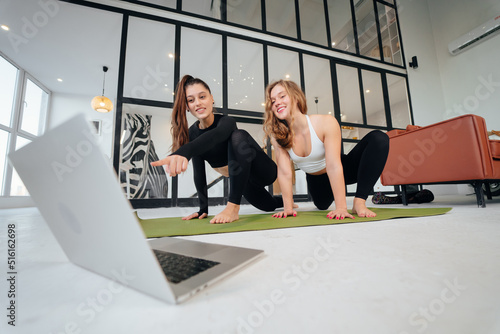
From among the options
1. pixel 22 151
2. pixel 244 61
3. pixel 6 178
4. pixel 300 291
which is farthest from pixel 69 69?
pixel 300 291

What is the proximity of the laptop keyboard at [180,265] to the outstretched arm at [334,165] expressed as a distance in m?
0.81

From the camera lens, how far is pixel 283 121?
1.31m

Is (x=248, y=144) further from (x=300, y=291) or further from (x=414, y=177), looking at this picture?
(x=414, y=177)

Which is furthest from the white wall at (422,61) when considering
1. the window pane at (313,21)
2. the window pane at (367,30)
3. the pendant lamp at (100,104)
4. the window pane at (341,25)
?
the pendant lamp at (100,104)

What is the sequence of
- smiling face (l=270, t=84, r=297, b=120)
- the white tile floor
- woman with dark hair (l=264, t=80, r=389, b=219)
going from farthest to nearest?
smiling face (l=270, t=84, r=297, b=120), woman with dark hair (l=264, t=80, r=389, b=219), the white tile floor

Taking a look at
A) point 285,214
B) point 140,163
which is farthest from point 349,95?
point 140,163

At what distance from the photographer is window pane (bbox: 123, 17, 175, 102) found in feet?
9.36

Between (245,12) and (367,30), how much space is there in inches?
103

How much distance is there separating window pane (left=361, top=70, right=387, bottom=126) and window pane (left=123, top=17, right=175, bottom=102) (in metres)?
3.38

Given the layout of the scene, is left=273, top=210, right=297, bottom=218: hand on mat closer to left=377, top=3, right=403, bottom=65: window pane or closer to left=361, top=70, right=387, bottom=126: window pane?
left=361, top=70, right=387, bottom=126: window pane

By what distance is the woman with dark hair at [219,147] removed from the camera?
1109mm

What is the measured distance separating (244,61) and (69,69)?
3620 millimetres

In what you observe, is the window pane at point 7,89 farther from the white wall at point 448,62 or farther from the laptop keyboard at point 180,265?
the white wall at point 448,62

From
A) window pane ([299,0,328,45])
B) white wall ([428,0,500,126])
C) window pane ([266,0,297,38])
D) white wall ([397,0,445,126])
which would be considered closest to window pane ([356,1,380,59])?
white wall ([397,0,445,126])
